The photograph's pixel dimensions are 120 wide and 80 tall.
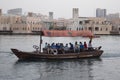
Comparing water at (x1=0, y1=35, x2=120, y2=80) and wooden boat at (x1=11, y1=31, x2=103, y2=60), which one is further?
wooden boat at (x1=11, y1=31, x2=103, y2=60)

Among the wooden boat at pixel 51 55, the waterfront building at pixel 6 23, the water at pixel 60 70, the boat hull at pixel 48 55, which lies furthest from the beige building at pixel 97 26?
the water at pixel 60 70

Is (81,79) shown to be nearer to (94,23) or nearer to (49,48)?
(49,48)

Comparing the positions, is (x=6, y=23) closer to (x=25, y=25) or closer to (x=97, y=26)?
(x=25, y=25)

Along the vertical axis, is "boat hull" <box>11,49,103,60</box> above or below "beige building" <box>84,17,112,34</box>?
below

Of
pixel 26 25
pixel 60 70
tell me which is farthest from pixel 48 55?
pixel 26 25

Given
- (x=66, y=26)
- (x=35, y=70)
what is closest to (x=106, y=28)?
(x=66, y=26)

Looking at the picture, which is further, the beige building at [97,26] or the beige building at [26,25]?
the beige building at [26,25]

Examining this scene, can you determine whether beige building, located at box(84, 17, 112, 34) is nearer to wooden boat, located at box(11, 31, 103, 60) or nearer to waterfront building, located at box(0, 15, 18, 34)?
waterfront building, located at box(0, 15, 18, 34)

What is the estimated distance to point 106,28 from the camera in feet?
544

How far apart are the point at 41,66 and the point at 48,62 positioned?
10.6ft

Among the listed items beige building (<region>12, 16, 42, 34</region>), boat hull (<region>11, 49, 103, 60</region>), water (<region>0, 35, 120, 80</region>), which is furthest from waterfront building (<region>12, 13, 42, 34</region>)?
water (<region>0, 35, 120, 80</region>)

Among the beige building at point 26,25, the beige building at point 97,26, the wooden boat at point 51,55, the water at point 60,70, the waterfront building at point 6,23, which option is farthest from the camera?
the waterfront building at point 6,23

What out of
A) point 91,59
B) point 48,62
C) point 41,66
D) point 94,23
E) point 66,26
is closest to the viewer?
point 41,66

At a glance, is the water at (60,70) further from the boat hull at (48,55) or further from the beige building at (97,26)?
the beige building at (97,26)
